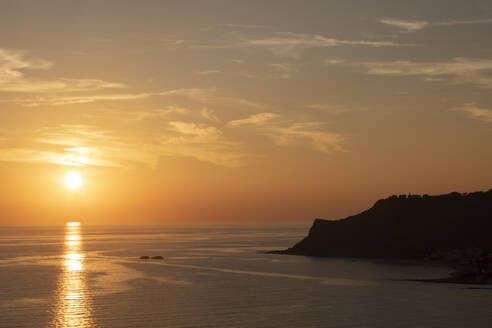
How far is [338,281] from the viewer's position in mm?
98062

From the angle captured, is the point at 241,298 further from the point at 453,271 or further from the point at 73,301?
the point at 453,271

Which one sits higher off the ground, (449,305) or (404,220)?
(404,220)

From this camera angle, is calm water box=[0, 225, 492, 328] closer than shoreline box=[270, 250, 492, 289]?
Yes

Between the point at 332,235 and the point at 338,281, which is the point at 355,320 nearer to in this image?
the point at 338,281

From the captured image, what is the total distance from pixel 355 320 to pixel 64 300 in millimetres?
41618

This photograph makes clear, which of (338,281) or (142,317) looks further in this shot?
(338,281)

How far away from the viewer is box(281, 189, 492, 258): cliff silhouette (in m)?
148

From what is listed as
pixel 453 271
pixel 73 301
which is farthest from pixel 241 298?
pixel 453 271

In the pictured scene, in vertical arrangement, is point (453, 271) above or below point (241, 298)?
below

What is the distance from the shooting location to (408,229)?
157500 millimetres

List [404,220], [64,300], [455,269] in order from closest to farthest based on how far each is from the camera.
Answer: [64,300], [455,269], [404,220]

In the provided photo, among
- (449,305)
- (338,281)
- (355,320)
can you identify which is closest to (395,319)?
(355,320)

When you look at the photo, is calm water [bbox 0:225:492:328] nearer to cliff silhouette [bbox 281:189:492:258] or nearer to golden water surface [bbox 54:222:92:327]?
golden water surface [bbox 54:222:92:327]

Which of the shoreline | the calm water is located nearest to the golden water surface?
the calm water
